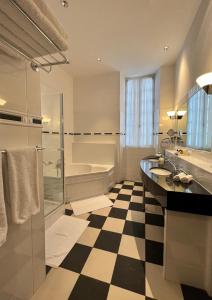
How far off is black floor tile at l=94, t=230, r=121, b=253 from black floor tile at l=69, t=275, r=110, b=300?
0.34m

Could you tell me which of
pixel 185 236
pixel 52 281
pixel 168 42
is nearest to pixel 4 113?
pixel 52 281

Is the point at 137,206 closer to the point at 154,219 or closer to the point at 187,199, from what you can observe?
the point at 154,219

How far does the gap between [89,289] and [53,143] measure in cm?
186

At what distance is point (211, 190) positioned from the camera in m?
1.00

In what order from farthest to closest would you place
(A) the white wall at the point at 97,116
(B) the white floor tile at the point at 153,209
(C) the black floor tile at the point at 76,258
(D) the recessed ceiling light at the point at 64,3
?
(A) the white wall at the point at 97,116
(B) the white floor tile at the point at 153,209
(D) the recessed ceiling light at the point at 64,3
(C) the black floor tile at the point at 76,258

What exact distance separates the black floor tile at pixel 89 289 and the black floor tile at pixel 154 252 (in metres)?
0.47

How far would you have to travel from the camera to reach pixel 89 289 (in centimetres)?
109

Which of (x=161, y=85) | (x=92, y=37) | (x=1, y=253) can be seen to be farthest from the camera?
(x=161, y=85)

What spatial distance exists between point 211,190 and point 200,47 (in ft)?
5.12

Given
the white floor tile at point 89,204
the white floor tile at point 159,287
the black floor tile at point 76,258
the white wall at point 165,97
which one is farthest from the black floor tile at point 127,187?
the white floor tile at point 159,287

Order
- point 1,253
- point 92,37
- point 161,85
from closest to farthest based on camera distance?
point 1,253 → point 92,37 → point 161,85

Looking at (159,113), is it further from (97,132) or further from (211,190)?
(211,190)

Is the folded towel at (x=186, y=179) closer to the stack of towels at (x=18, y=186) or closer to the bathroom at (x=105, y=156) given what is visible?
the bathroom at (x=105, y=156)

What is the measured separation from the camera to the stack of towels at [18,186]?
77 cm
